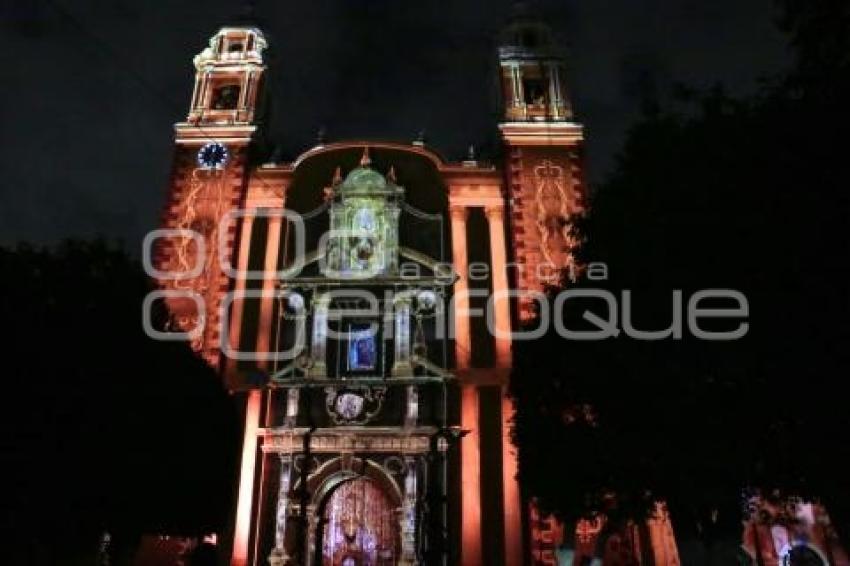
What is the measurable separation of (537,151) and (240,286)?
36.9 feet

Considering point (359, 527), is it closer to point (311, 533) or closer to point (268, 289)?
point (311, 533)

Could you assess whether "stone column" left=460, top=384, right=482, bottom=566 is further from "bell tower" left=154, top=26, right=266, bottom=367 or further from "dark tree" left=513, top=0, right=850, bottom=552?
"bell tower" left=154, top=26, right=266, bottom=367

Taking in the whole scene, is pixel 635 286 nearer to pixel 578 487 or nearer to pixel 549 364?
pixel 549 364

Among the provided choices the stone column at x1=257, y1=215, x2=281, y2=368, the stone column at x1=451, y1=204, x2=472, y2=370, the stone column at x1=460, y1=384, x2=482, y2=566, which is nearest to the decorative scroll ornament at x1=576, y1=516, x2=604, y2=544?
the stone column at x1=460, y1=384, x2=482, y2=566

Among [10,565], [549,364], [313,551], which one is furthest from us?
[313,551]

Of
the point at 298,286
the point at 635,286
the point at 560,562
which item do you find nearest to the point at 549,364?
the point at 635,286

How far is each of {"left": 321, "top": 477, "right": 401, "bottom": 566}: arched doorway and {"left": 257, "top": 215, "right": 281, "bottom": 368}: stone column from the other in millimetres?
4840

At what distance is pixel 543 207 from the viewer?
23.8 m

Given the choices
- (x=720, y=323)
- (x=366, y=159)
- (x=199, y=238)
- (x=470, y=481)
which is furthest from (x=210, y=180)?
(x=720, y=323)

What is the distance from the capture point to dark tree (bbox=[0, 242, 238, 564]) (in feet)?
38.0

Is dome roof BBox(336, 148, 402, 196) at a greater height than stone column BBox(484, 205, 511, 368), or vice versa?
dome roof BBox(336, 148, 402, 196)

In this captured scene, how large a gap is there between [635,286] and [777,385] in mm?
3310

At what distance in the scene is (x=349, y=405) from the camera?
21.8 m

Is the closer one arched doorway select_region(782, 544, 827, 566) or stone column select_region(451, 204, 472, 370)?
arched doorway select_region(782, 544, 827, 566)
